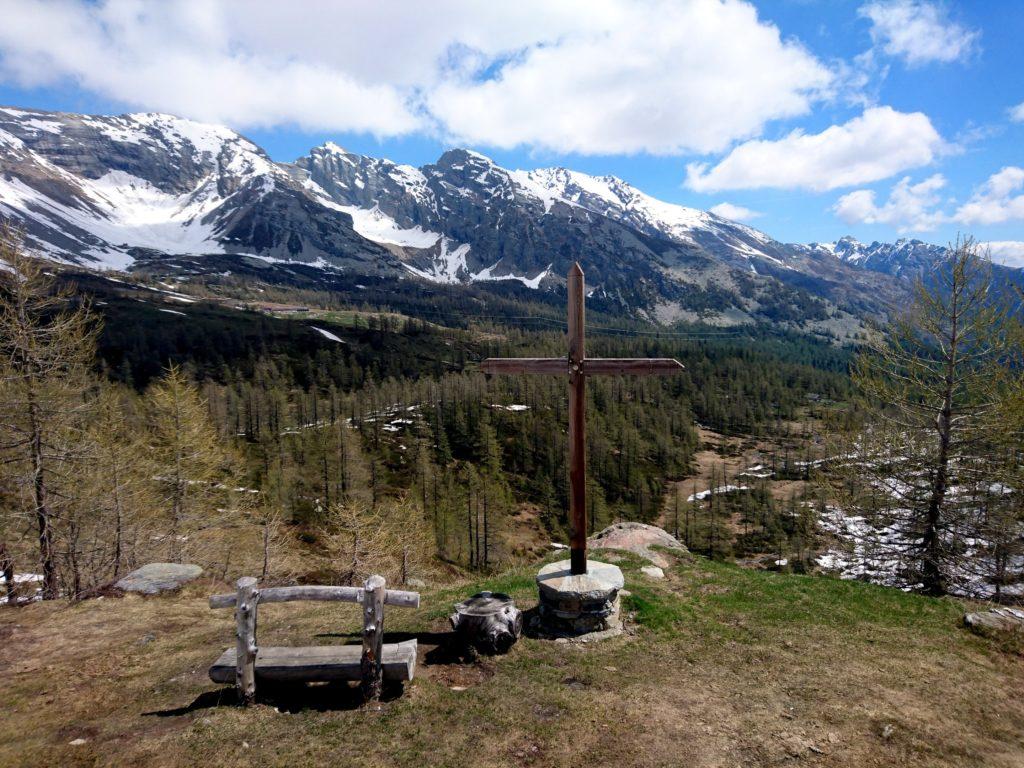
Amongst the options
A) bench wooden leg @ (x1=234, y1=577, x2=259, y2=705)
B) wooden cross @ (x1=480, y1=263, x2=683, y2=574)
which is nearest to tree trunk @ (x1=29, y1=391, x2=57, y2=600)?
bench wooden leg @ (x1=234, y1=577, x2=259, y2=705)

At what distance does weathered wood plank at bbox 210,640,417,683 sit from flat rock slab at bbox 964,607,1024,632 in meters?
14.3

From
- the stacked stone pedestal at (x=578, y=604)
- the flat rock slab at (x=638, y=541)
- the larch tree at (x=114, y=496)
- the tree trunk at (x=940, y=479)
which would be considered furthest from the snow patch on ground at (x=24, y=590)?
the tree trunk at (x=940, y=479)

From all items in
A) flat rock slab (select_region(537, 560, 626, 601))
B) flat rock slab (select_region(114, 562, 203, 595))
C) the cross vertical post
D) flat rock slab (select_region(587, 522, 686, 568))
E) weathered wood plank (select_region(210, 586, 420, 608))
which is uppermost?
the cross vertical post

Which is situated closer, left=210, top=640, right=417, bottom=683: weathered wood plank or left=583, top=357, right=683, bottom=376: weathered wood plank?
left=210, top=640, right=417, bottom=683: weathered wood plank

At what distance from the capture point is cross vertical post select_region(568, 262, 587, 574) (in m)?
12.3

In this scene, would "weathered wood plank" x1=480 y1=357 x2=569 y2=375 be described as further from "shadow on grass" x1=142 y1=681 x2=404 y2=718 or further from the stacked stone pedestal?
"shadow on grass" x1=142 y1=681 x2=404 y2=718

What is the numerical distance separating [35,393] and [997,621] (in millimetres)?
30733

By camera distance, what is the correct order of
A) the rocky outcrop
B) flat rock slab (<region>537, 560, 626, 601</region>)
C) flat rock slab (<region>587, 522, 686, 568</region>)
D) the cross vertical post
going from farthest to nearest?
flat rock slab (<region>587, 522, 686, 568</region>), the rocky outcrop, the cross vertical post, flat rock slab (<region>537, 560, 626, 601</region>)

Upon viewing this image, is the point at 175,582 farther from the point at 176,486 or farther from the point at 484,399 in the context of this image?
the point at 484,399

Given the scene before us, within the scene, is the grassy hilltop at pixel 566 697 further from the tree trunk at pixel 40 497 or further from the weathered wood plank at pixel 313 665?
the tree trunk at pixel 40 497

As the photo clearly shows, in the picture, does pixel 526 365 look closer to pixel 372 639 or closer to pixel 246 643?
pixel 372 639

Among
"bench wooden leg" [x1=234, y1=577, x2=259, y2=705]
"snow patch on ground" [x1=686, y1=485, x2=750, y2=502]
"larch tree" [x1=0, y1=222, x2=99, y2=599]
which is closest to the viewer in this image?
"bench wooden leg" [x1=234, y1=577, x2=259, y2=705]

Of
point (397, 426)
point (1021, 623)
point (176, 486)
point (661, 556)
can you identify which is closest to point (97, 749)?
point (661, 556)

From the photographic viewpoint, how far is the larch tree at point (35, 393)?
17.9m
